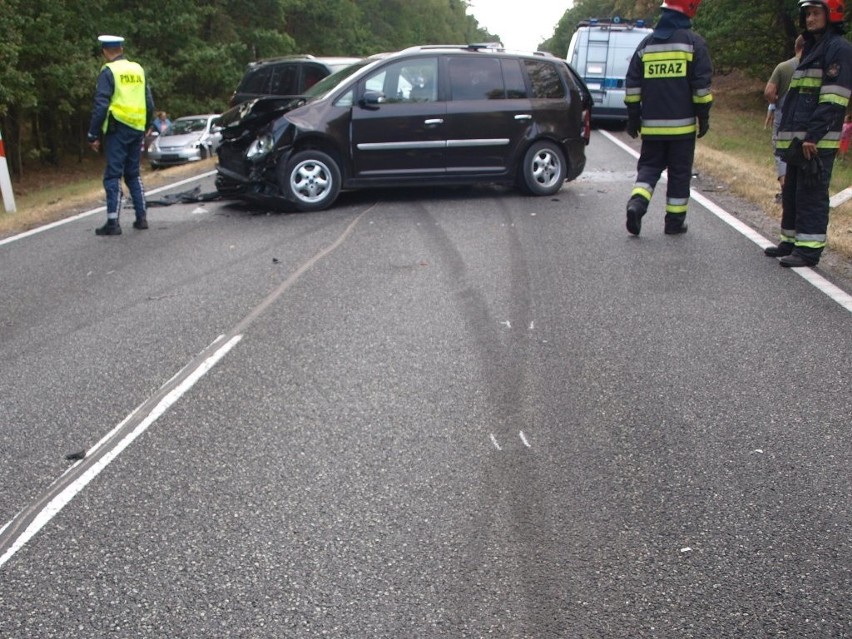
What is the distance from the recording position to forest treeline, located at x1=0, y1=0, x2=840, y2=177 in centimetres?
2945

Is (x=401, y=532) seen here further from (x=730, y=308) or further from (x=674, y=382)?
→ (x=730, y=308)

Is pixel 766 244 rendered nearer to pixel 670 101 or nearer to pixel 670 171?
pixel 670 171

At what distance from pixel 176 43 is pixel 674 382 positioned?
35.2 m

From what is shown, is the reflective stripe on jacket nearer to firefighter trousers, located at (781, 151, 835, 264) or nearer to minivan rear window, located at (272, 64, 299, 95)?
firefighter trousers, located at (781, 151, 835, 264)

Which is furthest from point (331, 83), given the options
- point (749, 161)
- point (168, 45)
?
point (168, 45)

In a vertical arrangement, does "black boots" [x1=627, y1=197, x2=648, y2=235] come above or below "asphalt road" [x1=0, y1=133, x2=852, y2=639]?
above

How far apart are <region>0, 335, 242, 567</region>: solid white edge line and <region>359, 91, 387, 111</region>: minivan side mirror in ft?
18.6

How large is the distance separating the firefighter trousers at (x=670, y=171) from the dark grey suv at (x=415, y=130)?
2968mm

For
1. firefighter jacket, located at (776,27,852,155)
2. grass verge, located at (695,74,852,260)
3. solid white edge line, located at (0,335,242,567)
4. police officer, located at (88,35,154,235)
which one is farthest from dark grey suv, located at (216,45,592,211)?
solid white edge line, located at (0,335,242,567)

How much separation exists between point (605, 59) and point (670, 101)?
17082 millimetres

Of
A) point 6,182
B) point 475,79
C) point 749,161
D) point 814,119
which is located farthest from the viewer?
point 749,161

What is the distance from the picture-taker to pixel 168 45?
36.6m

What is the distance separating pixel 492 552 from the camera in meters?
3.52

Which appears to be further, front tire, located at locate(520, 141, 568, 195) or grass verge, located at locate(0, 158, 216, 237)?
front tire, located at locate(520, 141, 568, 195)
